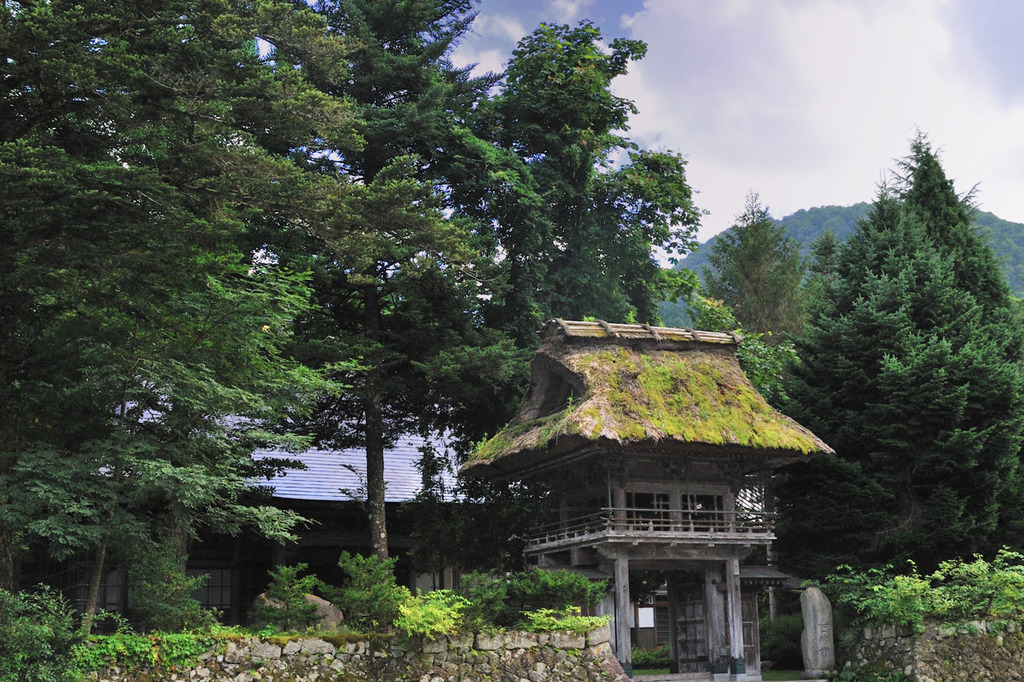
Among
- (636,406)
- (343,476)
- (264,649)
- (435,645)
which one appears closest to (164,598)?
(264,649)

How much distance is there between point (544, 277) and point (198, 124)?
1224 centimetres

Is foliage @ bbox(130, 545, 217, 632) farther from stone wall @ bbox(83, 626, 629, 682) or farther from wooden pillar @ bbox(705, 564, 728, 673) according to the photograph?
wooden pillar @ bbox(705, 564, 728, 673)

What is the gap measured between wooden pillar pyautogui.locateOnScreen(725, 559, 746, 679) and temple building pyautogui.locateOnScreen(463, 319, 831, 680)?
0.10ft

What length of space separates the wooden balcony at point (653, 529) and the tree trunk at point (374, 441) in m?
3.30

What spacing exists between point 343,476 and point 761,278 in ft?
75.6

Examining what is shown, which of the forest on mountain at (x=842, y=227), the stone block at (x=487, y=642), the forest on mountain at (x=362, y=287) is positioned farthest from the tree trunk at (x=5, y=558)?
the forest on mountain at (x=842, y=227)

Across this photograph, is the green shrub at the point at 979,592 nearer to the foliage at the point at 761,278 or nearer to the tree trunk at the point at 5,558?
the tree trunk at the point at 5,558

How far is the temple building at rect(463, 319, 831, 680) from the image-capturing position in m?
20.3

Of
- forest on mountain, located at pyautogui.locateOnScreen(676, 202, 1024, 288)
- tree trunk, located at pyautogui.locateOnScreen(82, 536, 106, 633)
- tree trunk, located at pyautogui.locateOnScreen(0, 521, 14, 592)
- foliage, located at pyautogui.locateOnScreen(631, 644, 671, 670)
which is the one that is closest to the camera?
tree trunk, located at pyautogui.locateOnScreen(82, 536, 106, 633)

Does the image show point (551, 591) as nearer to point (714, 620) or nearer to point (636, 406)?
point (636, 406)

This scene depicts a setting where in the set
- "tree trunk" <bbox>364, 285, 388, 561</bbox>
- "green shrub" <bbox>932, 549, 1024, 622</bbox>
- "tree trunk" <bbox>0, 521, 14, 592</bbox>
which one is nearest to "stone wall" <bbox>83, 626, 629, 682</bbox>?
"tree trunk" <bbox>0, 521, 14, 592</bbox>

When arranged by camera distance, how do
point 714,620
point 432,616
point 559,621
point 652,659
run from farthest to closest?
1. point 652,659
2. point 714,620
3. point 559,621
4. point 432,616

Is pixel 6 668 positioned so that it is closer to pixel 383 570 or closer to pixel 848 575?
pixel 383 570

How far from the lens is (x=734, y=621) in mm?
21328
